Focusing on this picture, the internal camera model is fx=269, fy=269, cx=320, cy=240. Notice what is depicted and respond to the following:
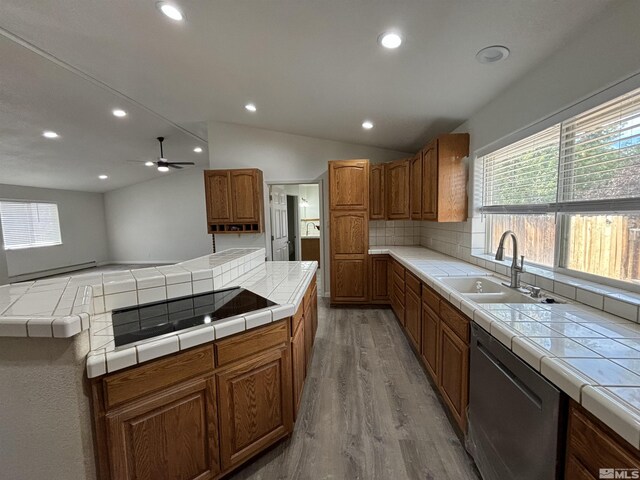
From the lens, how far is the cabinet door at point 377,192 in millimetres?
4008

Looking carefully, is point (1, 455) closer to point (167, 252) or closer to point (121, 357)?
point (121, 357)

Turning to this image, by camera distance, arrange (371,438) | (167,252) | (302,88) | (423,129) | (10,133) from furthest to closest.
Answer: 1. (167,252)
2. (10,133)
3. (423,129)
4. (302,88)
5. (371,438)

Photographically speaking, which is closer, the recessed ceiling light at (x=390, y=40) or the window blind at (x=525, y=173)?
the recessed ceiling light at (x=390, y=40)

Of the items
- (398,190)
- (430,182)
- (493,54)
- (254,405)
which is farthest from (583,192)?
(398,190)

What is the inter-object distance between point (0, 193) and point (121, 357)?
8.54 metres

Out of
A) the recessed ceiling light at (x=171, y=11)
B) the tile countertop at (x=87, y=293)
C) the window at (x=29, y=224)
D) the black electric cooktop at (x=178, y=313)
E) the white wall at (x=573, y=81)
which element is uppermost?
the recessed ceiling light at (x=171, y=11)

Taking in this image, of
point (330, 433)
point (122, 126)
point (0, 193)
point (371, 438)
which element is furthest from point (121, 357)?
point (0, 193)

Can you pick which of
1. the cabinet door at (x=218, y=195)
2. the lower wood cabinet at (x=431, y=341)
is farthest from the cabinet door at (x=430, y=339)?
the cabinet door at (x=218, y=195)

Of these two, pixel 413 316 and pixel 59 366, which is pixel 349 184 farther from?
pixel 59 366

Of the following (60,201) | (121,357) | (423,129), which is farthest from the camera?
(60,201)

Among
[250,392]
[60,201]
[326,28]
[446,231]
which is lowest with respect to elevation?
[250,392]

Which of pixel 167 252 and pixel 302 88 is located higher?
pixel 302 88

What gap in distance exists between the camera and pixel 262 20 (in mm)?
1734

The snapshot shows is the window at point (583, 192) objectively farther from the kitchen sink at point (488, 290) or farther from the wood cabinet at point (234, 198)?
the wood cabinet at point (234, 198)
